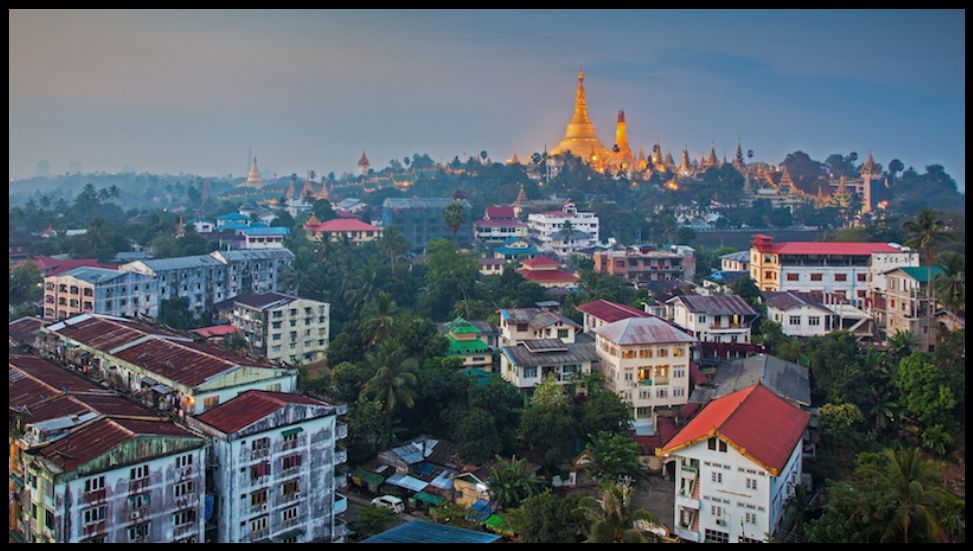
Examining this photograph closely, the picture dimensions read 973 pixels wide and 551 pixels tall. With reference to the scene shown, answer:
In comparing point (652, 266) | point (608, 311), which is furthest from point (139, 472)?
point (652, 266)

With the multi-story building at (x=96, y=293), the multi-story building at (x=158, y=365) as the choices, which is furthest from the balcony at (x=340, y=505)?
the multi-story building at (x=96, y=293)

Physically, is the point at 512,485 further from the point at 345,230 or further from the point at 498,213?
the point at 498,213

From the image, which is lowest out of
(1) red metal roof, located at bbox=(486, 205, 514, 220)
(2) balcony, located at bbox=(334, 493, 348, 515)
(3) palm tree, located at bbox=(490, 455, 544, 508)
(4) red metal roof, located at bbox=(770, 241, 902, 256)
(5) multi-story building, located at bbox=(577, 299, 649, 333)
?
(2) balcony, located at bbox=(334, 493, 348, 515)

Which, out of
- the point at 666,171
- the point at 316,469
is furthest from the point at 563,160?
the point at 316,469

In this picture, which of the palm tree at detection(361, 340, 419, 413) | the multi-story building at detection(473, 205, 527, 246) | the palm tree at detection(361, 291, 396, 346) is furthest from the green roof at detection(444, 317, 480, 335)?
the multi-story building at detection(473, 205, 527, 246)

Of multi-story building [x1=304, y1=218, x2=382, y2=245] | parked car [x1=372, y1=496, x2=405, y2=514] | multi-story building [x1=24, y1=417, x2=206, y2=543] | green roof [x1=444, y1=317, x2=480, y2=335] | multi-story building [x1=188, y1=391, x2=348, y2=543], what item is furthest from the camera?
multi-story building [x1=304, y1=218, x2=382, y2=245]

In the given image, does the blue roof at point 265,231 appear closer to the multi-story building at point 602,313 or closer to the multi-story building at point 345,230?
the multi-story building at point 345,230

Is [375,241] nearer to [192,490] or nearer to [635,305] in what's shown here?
[635,305]

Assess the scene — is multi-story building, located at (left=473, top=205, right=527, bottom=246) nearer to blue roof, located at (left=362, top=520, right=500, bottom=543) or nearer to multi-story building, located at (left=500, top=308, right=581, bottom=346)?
multi-story building, located at (left=500, top=308, right=581, bottom=346)

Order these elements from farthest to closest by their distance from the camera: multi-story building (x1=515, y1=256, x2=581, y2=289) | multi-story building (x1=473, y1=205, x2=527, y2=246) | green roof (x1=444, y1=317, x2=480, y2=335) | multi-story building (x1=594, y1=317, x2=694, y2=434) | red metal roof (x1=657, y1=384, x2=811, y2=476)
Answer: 1. multi-story building (x1=473, y1=205, x2=527, y2=246)
2. multi-story building (x1=515, y1=256, x2=581, y2=289)
3. green roof (x1=444, y1=317, x2=480, y2=335)
4. multi-story building (x1=594, y1=317, x2=694, y2=434)
5. red metal roof (x1=657, y1=384, x2=811, y2=476)
